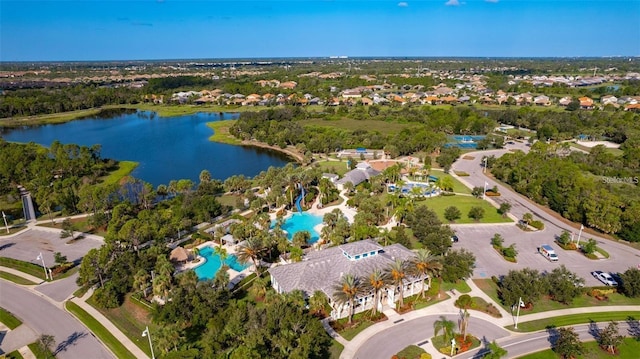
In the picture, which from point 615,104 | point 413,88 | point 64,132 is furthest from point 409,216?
point 413,88

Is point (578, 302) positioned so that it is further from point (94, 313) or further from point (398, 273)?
point (94, 313)

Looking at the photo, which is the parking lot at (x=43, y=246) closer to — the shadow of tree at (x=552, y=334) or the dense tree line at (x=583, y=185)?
the shadow of tree at (x=552, y=334)

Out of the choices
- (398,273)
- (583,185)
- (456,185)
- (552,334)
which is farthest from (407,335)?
(456,185)

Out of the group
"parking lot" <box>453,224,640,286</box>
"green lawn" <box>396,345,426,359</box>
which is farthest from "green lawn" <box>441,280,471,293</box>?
"green lawn" <box>396,345,426,359</box>

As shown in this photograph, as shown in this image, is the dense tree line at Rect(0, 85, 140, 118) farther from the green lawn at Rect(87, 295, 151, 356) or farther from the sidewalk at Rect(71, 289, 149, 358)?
the green lawn at Rect(87, 295, 151, 356)

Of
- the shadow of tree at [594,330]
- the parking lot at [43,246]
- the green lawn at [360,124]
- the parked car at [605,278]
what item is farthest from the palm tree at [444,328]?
the green lawn at [360,124]

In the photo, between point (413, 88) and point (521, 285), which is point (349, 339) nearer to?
point (521, 285)
